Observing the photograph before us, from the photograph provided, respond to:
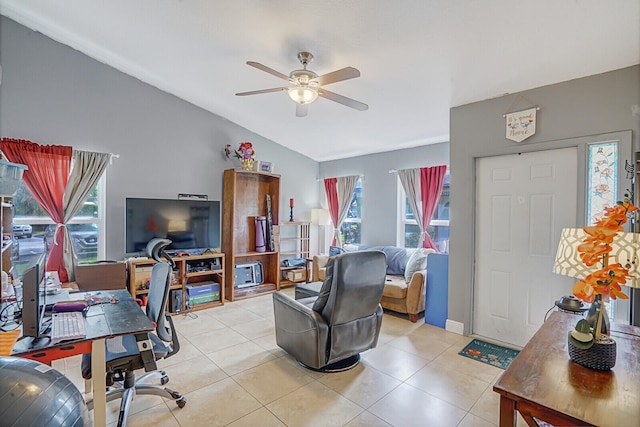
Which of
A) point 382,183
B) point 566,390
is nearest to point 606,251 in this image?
point 566,390

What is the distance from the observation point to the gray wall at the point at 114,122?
3326 mm

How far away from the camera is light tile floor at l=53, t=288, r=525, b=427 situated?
2002 millimetres

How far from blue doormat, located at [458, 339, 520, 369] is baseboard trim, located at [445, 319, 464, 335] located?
8.3 inches

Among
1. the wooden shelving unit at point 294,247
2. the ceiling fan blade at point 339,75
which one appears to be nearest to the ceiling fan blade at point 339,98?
the ceiling fan blade at point 339,75

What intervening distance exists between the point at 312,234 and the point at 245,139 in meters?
2.24

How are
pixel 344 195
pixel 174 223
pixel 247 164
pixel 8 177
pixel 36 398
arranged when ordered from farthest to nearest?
pixel 344 195 → pixel 247 164 → pixel 174 223 → pixel 8 177 → pixel 36 398

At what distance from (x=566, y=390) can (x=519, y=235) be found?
2.15m

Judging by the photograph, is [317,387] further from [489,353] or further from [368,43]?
[368,43]

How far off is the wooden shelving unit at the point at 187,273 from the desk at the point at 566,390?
3.87 metres

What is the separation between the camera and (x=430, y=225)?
15.4 ft

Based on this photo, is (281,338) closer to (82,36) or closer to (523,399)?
(523,399)

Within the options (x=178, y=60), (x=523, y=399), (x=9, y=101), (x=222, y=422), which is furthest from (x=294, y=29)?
(x=9, y=101)

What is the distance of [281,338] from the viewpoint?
283cm

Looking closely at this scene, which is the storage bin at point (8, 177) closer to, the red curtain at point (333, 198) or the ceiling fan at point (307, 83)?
the ceiling fan at point (307, 83)
